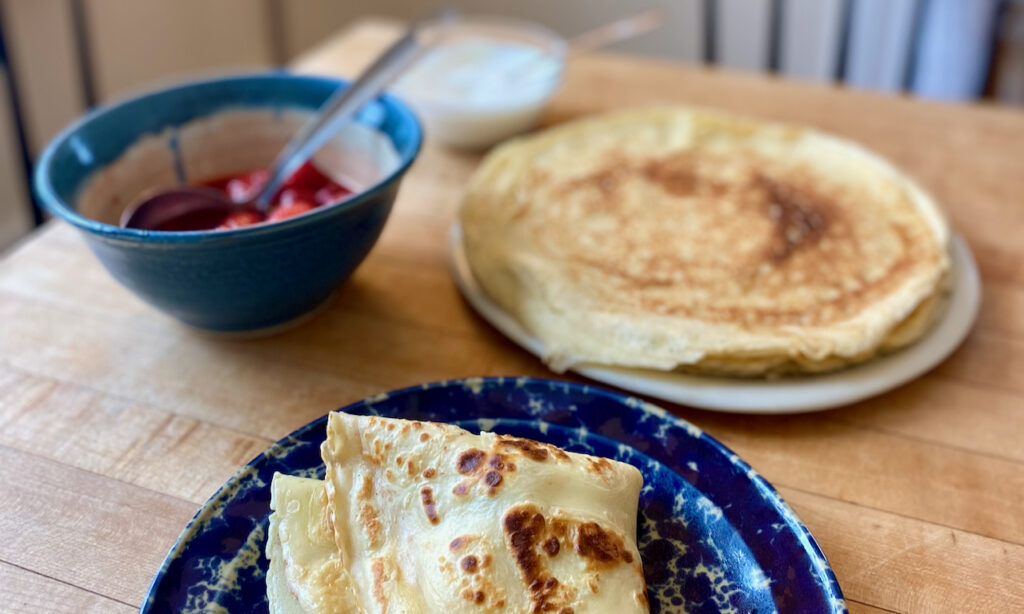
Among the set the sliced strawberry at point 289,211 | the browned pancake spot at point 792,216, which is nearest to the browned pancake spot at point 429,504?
the sliced strawberry at point 289,211

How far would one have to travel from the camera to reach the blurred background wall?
235cm

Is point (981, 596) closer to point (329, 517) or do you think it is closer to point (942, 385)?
point (942, 385)

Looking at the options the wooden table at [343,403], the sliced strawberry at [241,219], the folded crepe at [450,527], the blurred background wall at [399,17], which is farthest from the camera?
the blurred background wall at [399,17]

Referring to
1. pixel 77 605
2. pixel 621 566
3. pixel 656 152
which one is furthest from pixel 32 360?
pixel 656 152

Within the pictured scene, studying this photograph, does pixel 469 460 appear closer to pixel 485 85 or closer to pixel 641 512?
pixel 641 512

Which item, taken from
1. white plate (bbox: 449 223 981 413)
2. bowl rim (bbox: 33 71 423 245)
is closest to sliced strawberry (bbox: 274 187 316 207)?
bowl rim (bbox: 33 71 423 245)

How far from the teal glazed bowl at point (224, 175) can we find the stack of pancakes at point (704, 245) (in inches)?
7.1

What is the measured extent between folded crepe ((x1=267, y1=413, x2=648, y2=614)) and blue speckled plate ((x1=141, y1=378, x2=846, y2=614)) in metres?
0.04

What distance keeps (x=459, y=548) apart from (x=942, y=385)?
2.19ft

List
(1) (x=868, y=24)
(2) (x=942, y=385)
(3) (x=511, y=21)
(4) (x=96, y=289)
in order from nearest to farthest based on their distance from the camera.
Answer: (2) (x=942, y=385) → (4) (x=96, y=289) → (1) (x=868, y=24) → (3) (x=511, y=21)

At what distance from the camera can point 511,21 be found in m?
3.40

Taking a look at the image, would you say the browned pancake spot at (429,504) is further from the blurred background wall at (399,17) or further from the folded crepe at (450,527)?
the blurred background wall at (399,17)

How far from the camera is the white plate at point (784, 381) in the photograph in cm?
92

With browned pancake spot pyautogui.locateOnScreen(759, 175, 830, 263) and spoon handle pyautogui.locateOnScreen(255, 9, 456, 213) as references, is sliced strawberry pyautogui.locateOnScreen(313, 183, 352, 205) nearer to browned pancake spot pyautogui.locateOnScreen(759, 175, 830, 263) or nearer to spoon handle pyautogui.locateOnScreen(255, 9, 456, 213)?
spoon handle pyautogui.locateOnScreen(255, 9, 456, 213)
